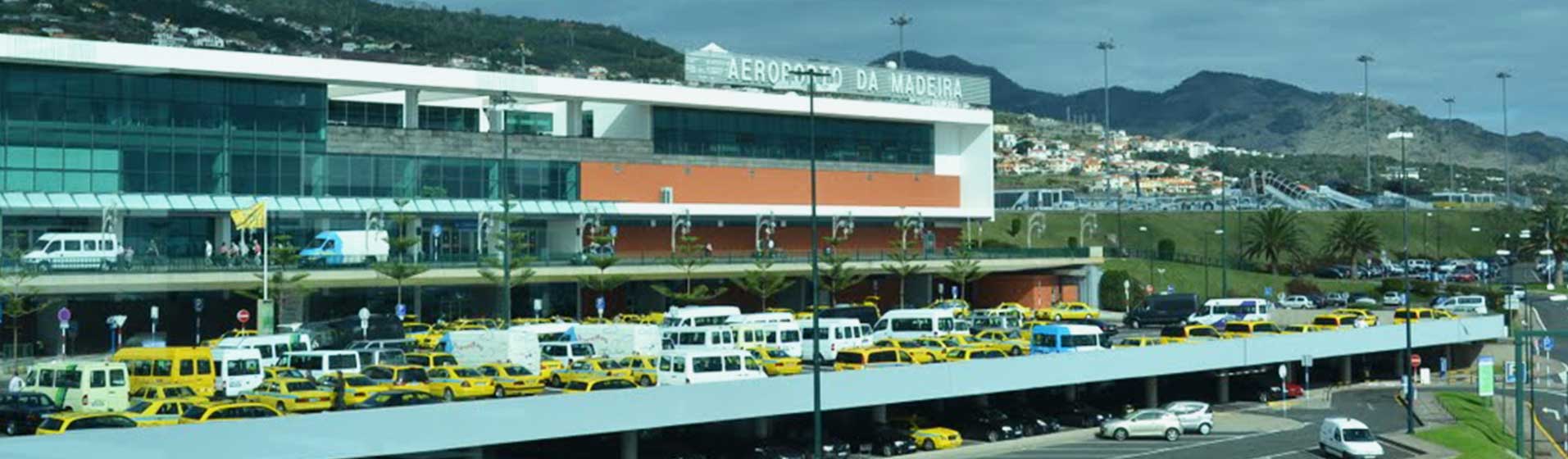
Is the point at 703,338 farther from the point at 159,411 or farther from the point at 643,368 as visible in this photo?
the point at 159,411

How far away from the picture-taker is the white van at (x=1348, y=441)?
5019 cm

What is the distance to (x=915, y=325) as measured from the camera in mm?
70812

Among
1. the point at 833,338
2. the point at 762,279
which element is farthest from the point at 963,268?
the point at 833,338

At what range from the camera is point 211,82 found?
76.6m

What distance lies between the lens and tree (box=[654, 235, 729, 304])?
86.6 meters

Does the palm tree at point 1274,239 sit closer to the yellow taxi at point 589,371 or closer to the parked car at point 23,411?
the yellow taxi at point 589,371

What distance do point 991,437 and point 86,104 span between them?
4218cm

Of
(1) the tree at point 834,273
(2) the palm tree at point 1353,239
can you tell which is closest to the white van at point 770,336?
(1) the tree at point 834,273

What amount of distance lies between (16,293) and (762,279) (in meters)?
37.6

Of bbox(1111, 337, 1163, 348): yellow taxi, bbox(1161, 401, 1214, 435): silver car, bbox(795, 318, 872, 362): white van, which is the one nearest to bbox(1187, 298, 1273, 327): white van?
bbox(1111, 337, 1163, 348): yellow taxi

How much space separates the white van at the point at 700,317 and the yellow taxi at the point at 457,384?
53.9 feet

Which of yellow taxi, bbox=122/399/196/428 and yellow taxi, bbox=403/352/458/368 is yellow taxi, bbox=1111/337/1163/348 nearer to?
yellow taxi, bbox=403/352/458/368

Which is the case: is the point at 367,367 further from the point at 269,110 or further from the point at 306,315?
the point at 269,110

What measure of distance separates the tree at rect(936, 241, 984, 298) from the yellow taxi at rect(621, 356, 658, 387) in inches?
1762
